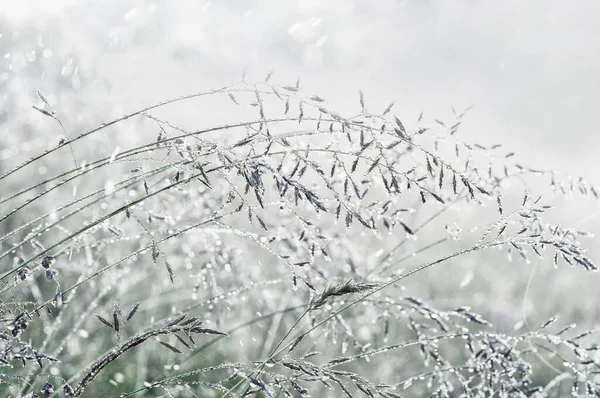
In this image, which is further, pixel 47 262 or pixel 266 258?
pixel 266 258

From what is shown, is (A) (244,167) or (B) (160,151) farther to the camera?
(B) (160,151)

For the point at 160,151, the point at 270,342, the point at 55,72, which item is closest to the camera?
the point at 160,151

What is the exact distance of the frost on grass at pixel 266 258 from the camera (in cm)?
164

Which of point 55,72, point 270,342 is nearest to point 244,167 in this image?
point 270,342

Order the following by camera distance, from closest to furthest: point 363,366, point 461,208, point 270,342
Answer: point 461,208
point 270,342
point 363,366

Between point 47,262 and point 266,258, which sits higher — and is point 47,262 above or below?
below

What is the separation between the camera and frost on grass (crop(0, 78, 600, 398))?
1.64m

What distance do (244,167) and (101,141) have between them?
2116 mm

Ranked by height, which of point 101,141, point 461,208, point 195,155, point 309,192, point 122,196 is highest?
point 101,141

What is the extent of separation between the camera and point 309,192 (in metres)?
1.62

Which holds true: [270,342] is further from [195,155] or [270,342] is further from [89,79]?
[89,79]

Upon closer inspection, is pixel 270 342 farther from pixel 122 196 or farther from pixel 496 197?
pixel 496 197

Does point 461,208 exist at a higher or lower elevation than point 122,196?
lower

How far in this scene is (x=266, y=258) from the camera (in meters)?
3.90
